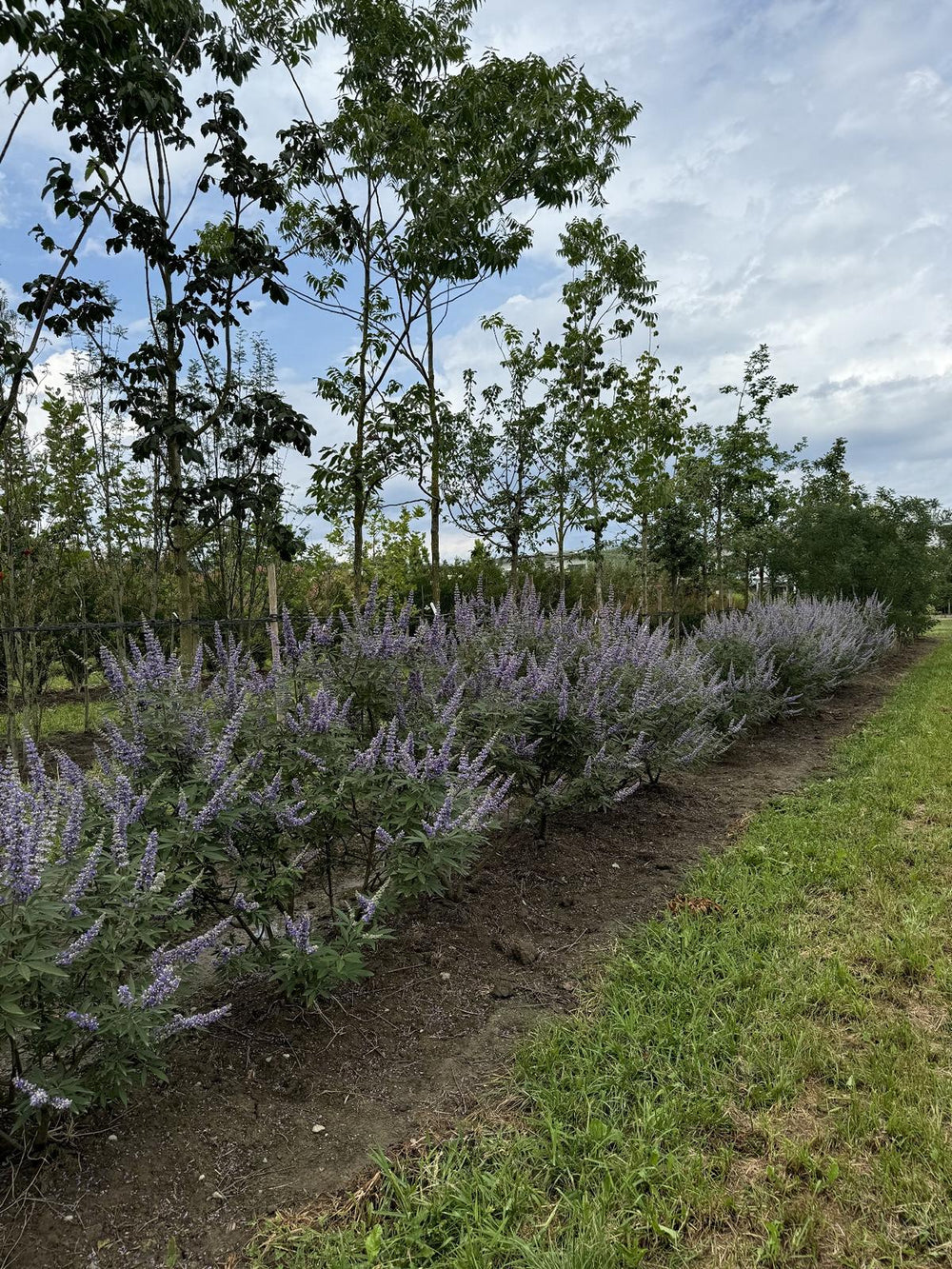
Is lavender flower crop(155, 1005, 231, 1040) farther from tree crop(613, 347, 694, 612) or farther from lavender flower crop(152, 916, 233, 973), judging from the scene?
tree crop(613, 347, 694, 612)

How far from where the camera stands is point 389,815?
2783mm

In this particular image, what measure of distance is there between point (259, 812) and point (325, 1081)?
3.00ft

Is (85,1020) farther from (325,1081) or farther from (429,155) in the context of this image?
(429,155)

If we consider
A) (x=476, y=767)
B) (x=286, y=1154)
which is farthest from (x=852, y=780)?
(x=286, y=1154)

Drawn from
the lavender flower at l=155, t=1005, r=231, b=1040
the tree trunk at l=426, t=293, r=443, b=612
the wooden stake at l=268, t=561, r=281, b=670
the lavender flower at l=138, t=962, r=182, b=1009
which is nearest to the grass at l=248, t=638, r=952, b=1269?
the lavender flower at l=155, t=1005, r=231, b=1040

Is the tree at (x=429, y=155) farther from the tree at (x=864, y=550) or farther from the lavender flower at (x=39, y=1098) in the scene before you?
the tree at (x=864, y=550)

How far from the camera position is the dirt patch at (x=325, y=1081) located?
6.36ft

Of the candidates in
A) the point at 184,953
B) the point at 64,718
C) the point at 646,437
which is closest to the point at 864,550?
the point at 646,437

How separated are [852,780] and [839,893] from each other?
2488 mm

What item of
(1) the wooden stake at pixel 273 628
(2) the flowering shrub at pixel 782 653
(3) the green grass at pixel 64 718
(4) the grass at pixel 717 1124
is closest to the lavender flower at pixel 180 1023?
(4) the grass at pixel 717 1124

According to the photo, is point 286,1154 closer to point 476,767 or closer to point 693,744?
point 476,767

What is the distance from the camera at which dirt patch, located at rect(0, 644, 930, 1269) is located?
1.94m

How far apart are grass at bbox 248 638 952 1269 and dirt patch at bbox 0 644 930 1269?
0.16 m

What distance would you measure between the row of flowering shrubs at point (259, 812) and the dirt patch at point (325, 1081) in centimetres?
17
